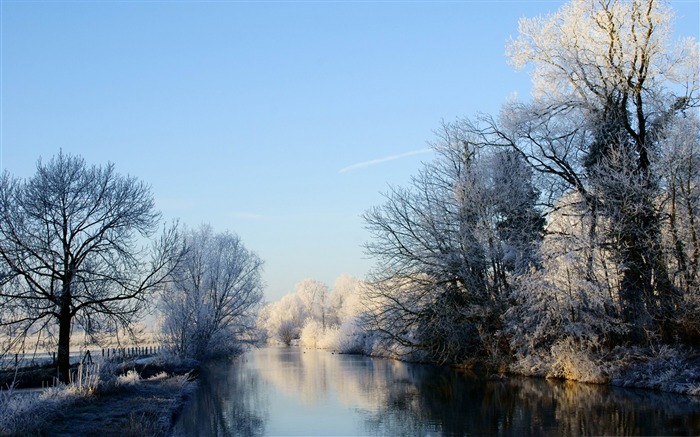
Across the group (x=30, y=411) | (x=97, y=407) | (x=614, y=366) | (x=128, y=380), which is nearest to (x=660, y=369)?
(x=614, y=366)

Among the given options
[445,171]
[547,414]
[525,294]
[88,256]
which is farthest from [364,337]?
[547,414]

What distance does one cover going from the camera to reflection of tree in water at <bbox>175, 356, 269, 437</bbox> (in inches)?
632

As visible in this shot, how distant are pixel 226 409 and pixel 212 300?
1022 inches

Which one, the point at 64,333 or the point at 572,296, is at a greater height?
the point at 572,296

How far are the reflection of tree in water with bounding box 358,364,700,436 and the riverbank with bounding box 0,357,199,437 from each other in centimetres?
577

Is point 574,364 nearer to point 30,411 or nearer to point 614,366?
point 614,366

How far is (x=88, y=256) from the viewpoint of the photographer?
22.5 metres

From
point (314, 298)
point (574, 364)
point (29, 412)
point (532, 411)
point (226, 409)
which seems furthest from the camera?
point (314, 298)

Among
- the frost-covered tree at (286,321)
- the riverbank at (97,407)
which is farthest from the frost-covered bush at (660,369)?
the frost-covered tree at (286,321)

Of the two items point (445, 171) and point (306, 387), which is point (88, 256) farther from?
point (445, 171)

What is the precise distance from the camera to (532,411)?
56.9 ft

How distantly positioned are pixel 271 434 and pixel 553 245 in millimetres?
14202

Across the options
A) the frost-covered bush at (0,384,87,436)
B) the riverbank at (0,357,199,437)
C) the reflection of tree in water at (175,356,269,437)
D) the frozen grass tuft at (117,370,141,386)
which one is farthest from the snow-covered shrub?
the frost-covered bush at (0,384,87,436)

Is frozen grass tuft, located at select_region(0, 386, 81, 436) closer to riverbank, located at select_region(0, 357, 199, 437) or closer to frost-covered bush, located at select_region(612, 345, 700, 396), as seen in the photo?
riverbank, located at select_region(0, 357, 199, 437)
